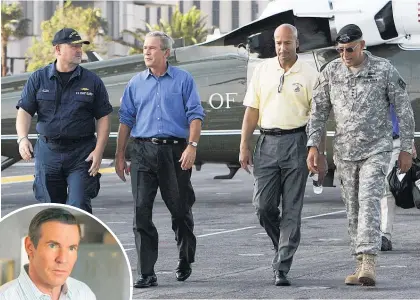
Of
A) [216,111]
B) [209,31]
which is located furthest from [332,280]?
[209,31]

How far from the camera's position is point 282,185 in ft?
31.5

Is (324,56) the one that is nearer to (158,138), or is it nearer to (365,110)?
(365,110)

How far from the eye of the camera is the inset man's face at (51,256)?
4875mm

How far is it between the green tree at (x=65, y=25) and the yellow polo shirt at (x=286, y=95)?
70341mm

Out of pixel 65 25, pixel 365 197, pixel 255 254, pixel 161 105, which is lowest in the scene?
→ pixel 255 254

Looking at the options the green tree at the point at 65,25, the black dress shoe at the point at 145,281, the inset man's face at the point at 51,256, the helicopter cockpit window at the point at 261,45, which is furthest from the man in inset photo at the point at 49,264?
the green tree at the point at 65,25

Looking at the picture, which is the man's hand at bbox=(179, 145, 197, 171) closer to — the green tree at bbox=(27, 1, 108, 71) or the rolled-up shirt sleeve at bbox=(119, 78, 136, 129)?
the rolled-up shirt sleeve at bbox=(119, 78, 136, 129)

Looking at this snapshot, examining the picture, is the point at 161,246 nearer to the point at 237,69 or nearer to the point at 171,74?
the point at 171,74

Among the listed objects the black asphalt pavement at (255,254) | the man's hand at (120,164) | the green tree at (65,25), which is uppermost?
the green tree at (65,25)

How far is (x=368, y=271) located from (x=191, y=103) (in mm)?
1831

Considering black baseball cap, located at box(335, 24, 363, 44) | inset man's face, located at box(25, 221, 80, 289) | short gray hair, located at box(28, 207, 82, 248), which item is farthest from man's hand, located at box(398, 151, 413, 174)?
inset man's face, located at box(25, 221, 80, 289)

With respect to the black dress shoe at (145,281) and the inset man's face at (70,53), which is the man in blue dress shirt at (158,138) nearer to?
the black dress shoe at (145,281)

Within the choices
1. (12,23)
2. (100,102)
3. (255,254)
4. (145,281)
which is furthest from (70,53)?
(12,23)

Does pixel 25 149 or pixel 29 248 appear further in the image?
pixel 25 149
